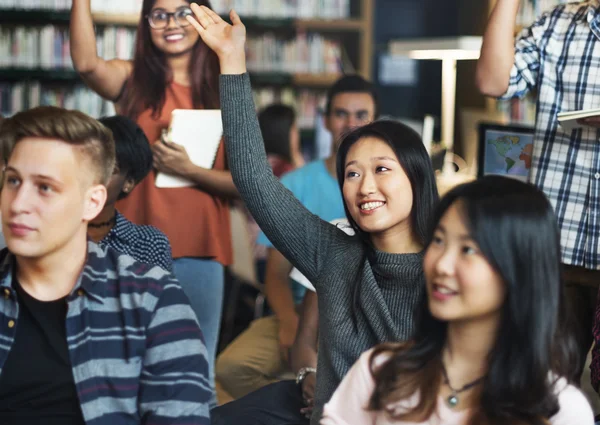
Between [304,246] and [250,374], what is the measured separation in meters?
1.21

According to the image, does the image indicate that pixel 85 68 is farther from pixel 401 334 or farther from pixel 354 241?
pixel 401 334

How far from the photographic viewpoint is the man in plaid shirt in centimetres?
227

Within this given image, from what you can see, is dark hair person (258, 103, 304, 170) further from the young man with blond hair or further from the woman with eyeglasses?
the young man with blond hair

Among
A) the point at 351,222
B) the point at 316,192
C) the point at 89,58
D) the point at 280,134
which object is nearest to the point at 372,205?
the point at 351,222

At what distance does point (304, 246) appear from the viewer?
6.24 feet

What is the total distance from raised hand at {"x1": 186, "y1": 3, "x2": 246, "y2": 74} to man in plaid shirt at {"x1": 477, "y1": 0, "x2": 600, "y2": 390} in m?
0.76

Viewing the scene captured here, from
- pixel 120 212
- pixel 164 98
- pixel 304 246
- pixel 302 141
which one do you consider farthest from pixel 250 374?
pixel 302 141

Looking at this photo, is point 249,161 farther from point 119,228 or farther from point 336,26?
point 336,26

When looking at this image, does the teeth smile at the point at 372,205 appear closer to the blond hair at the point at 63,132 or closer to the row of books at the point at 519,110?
the blond hair at the point at 63,132

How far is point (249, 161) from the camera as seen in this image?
184 cm

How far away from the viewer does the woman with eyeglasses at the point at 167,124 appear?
8.18 feet

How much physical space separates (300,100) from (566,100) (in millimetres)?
3576

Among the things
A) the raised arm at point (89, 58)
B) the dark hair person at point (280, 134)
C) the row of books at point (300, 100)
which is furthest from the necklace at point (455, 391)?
the row of books at point (300, 100)

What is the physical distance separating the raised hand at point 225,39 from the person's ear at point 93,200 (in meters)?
0.40
